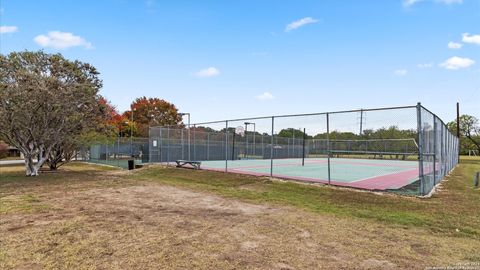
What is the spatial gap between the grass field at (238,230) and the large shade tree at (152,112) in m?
41.8

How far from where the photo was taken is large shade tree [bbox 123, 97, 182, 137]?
164 feet

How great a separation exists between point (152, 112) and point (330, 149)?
4015 centimetres

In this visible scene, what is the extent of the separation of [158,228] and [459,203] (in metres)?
6.75

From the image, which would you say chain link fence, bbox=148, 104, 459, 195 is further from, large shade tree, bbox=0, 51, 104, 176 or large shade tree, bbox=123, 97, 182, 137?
large shade tree, bbox=123, 97, 182, 137

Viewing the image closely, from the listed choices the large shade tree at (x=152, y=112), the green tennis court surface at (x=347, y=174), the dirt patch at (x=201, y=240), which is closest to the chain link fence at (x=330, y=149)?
the green tennis court surface at (x=347, y=174)

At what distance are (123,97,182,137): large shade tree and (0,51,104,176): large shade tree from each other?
115ft

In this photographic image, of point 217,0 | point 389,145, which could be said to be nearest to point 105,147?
point 217,0

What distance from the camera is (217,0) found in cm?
1374

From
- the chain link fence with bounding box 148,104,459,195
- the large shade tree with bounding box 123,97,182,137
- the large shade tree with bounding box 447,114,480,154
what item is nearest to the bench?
the chain link fence with bounding box 148,104,459,195

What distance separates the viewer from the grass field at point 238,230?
148 inches

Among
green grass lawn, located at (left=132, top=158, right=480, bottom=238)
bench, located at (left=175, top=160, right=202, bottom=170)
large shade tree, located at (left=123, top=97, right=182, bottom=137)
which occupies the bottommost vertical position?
green grass lawn, located at (left=132, top=158, right=480, bottom=238)

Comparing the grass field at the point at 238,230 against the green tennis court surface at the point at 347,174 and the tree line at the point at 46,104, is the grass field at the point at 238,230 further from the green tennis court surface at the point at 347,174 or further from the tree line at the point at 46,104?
the tree line at the point at 46,104

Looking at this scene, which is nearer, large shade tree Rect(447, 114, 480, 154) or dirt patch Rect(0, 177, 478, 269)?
dirt patch Rect(0, 177, 478, 269)

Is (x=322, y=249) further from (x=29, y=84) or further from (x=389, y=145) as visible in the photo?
(x=389, y=145)
